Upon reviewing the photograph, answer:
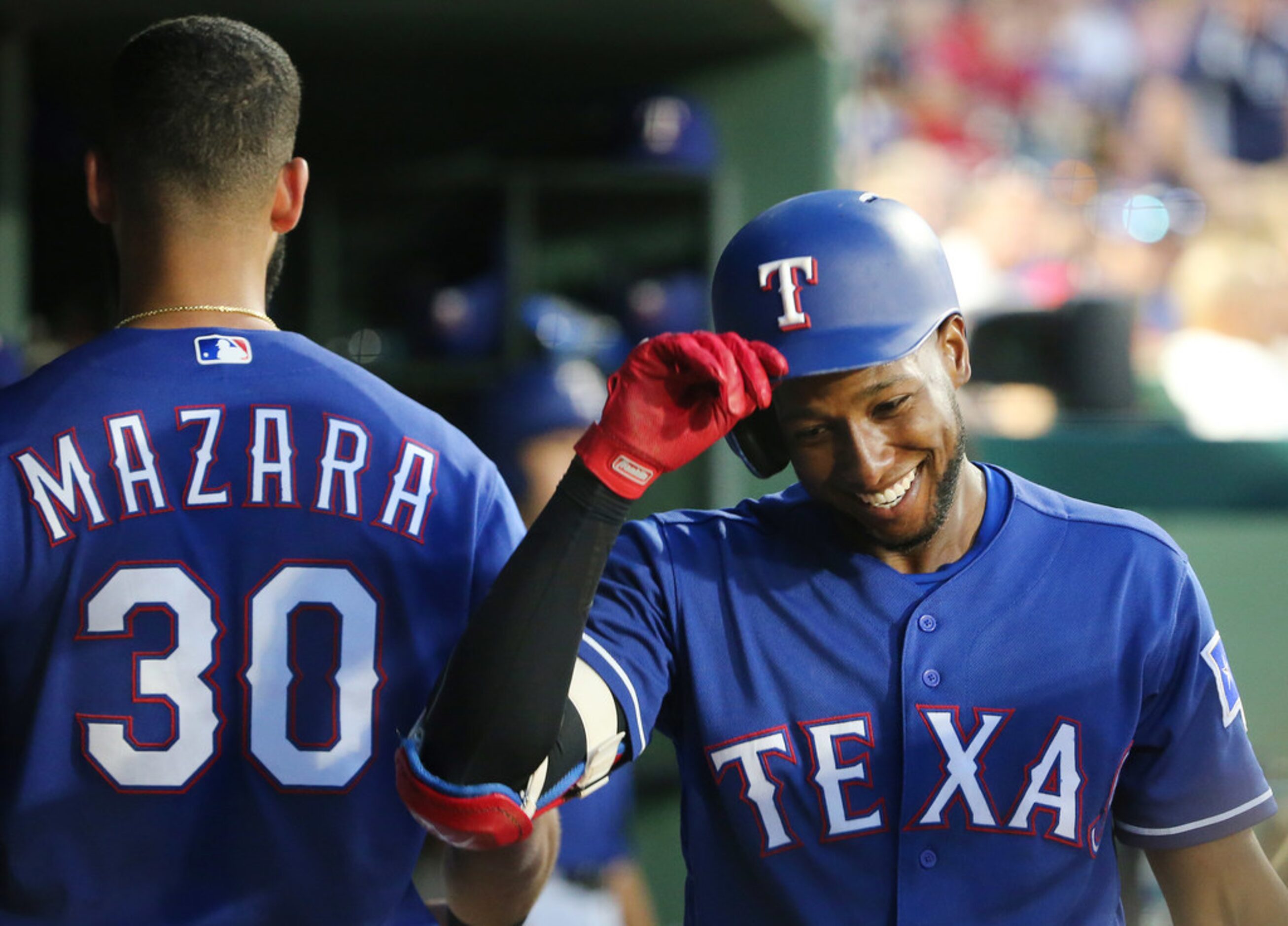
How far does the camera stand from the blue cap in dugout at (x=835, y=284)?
1.72 meters

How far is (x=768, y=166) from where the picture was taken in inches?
197

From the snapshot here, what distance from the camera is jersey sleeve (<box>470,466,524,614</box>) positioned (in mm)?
1857

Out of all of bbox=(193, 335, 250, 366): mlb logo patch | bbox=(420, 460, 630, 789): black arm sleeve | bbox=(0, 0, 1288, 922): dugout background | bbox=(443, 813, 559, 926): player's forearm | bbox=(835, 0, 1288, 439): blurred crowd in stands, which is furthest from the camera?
bbox=(835, 0, 1288, 439): blurred crowd in stands

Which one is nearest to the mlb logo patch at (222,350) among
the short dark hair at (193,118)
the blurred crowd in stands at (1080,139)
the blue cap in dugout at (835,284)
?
the short dark hair at (193,118)

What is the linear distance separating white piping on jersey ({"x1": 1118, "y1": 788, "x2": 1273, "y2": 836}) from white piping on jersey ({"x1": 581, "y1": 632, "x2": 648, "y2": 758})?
63 centimetres

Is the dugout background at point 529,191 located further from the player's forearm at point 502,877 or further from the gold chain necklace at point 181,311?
the gold chain necklace at point 181,311

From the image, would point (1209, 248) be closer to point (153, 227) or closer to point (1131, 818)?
point (1131, 818)

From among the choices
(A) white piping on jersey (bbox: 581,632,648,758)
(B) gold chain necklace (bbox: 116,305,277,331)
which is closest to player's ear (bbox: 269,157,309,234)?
(B) gold chain necklace (bbox: 116,305,277,331)

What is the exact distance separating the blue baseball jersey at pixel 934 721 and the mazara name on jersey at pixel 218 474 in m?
0.29

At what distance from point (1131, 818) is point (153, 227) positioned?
1429 millimetres

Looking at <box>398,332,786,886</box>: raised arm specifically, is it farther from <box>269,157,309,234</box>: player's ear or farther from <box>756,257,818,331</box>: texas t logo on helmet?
<box>269,157,309,234</box>: player's ear

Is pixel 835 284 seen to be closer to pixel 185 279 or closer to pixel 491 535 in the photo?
pixel 491 535

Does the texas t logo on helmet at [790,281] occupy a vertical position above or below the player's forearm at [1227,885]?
above

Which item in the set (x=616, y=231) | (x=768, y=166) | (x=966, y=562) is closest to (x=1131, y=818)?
(x=966, y=562)
